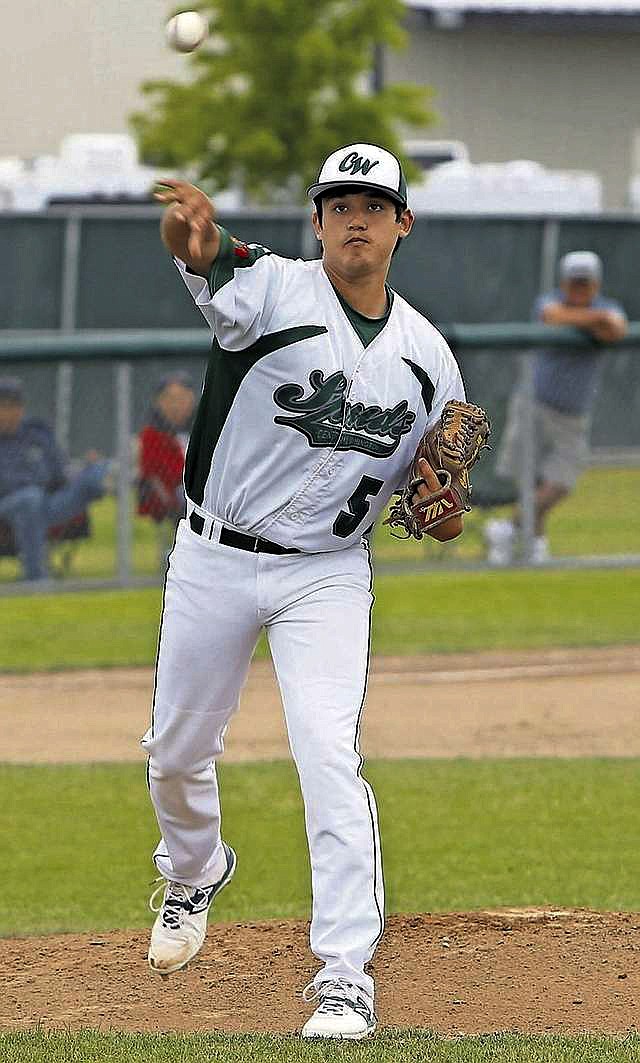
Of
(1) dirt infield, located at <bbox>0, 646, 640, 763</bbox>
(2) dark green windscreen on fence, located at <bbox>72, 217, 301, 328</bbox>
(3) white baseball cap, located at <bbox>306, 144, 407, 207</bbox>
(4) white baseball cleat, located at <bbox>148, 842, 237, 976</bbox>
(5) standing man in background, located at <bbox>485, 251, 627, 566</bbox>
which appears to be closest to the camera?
(3) white baseball cap, located at <bbox>306, 144, 407, 207</bbox>

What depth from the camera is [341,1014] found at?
13.2 feet

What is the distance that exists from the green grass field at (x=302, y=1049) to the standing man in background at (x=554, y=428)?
7018 mm

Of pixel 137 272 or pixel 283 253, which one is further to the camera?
pixel 283 253

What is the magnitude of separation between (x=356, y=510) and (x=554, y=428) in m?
6.77

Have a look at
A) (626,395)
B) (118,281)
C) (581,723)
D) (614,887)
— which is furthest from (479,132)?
(614,887)

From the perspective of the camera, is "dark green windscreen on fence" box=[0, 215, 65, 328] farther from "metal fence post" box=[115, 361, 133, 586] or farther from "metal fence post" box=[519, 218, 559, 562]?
"metal fence post" box=[519, 218, 559, 562]

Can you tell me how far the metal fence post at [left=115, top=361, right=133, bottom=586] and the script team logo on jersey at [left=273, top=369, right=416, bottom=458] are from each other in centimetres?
610

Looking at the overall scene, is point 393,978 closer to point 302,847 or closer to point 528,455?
point 302,847

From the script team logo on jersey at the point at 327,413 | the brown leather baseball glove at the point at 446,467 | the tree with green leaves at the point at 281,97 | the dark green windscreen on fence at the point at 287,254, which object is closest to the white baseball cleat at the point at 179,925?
the brown leather baseball glove at the point at 446,467

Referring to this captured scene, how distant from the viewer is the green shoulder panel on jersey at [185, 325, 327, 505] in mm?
4371

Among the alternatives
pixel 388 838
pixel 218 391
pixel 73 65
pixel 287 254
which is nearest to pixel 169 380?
pixel 388 838

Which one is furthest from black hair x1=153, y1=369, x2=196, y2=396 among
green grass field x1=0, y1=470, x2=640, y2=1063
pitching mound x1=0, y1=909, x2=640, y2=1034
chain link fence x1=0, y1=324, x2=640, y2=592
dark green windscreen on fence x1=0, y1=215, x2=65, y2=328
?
pitching mound x1=0, y1=909, x2=640, y2=1034

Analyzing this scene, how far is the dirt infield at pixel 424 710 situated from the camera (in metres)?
8.17

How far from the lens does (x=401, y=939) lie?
5.21 meters
